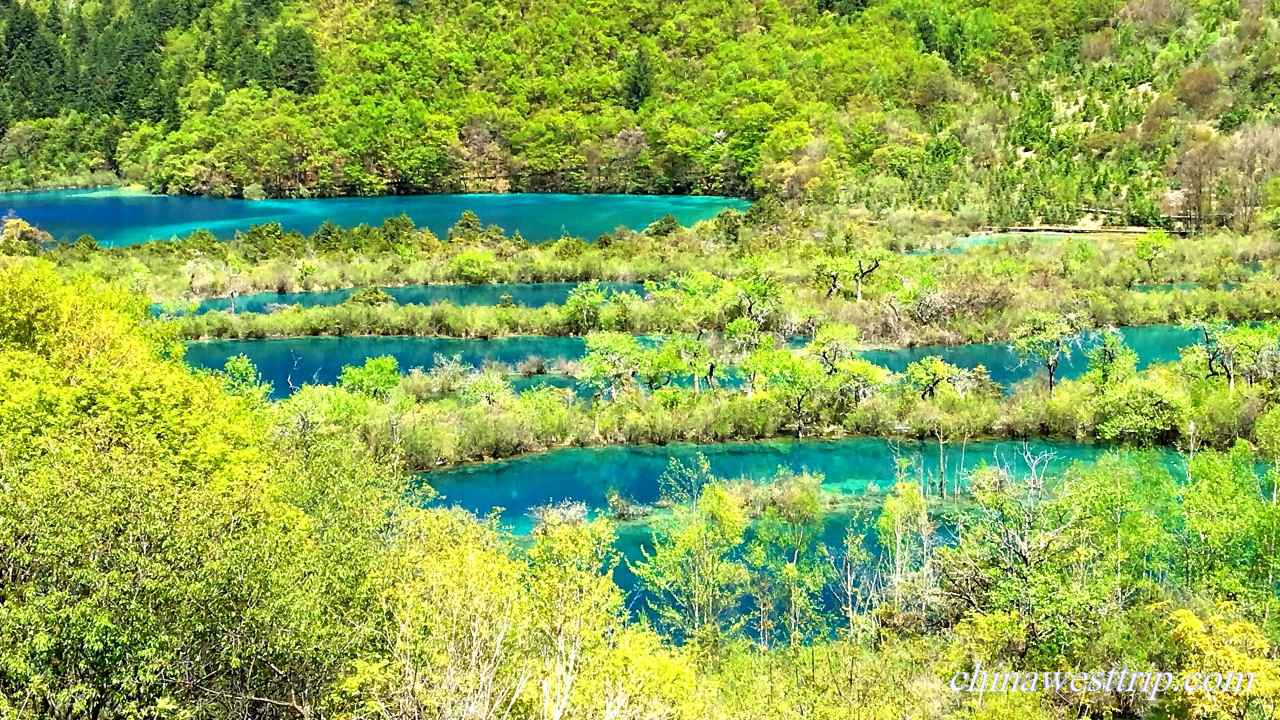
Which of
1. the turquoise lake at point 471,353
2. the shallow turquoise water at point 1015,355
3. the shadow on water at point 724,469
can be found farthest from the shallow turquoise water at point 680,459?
the shallow turquoise water at point 1015,355

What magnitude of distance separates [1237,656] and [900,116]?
11388 cm

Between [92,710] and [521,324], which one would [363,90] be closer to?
[521,324]

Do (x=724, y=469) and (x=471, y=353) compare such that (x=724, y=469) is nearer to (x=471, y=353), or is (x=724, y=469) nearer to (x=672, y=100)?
(x=471, y=353)

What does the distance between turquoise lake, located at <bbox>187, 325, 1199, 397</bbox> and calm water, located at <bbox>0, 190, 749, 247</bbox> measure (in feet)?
102

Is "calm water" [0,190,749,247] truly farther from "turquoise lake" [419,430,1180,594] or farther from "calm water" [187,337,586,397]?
"turquoise lake" [419,430,1180,594]

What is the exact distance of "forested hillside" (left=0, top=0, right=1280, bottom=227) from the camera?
322 ft

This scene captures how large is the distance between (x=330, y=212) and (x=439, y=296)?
49374mm

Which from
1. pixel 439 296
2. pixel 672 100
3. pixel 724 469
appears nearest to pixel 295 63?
pixel 672 100

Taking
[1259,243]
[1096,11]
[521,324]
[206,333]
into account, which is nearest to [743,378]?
[521,324]

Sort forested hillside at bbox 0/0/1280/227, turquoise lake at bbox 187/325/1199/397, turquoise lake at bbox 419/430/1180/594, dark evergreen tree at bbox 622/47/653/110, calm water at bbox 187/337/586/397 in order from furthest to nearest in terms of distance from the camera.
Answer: dark evergreen tree at bbox 622/47/653/110 < forested hillside at bbox 0/0/1280/227 < calm water at bbox 187/337/586/397 < turquoise lake at bbox 187/325/1199/397 < turquoise lake at bbox 419/430/1180/594

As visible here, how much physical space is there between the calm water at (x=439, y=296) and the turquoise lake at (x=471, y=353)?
7744 mm

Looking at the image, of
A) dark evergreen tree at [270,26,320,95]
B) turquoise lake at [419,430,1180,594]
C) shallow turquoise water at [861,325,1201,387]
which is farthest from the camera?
dark evergreen tree at [270,26,320,95]

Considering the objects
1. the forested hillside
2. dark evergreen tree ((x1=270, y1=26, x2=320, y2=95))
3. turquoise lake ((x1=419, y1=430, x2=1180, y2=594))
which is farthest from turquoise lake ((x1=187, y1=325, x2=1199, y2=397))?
dark evergreen tree ((x1=270, y1=26, x2=320, y2=95))

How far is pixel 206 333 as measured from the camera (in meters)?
60.7
